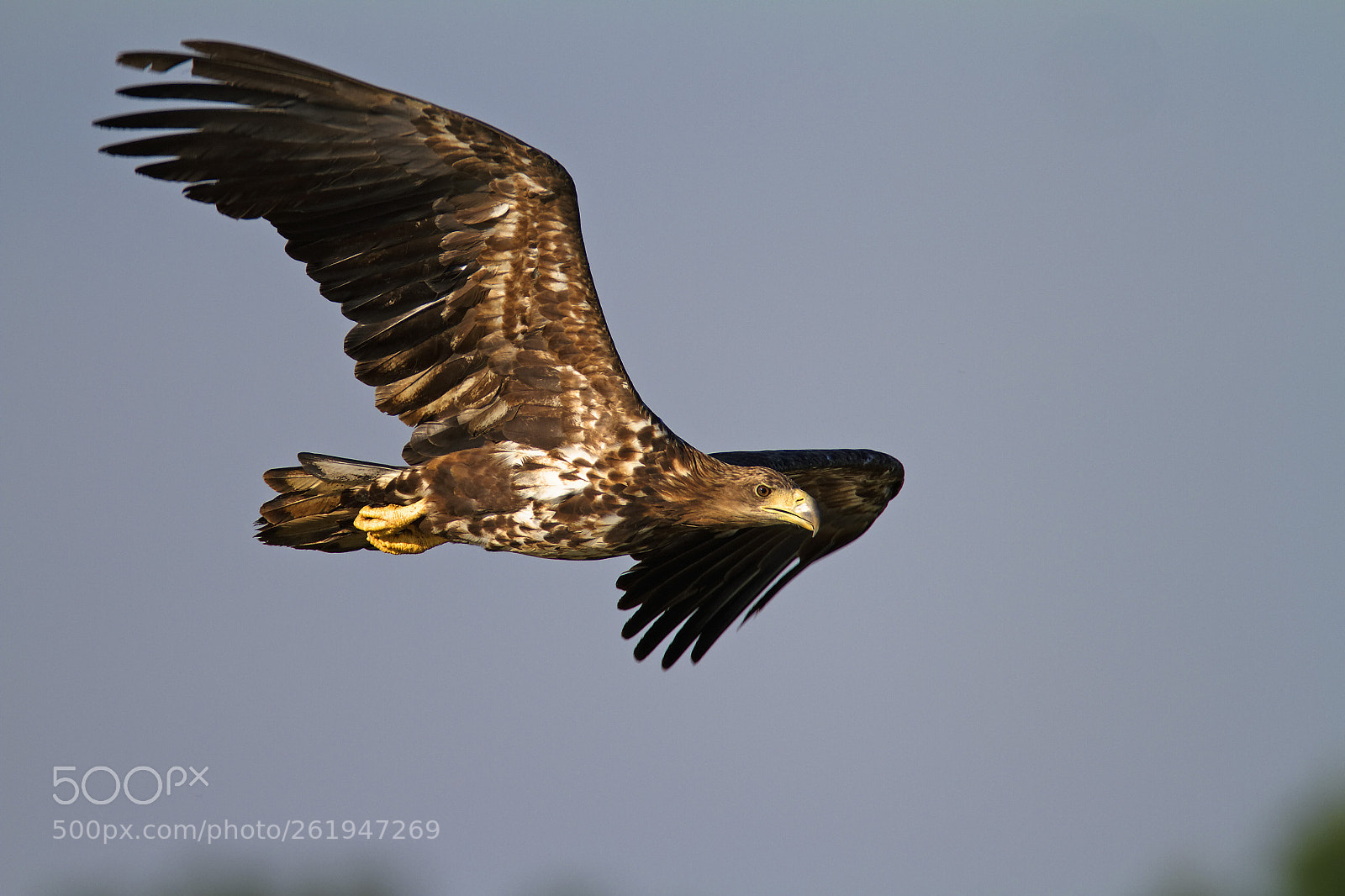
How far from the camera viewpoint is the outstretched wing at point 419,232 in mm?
8406

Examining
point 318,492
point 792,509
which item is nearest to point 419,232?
point 318,492

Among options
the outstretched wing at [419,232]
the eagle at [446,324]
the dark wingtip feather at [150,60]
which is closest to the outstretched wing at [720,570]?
the eagle at [446,324]

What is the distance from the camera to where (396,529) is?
31.5ft

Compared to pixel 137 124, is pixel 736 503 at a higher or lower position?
lower

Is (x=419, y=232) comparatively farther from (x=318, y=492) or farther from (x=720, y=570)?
(x=720, y=570)

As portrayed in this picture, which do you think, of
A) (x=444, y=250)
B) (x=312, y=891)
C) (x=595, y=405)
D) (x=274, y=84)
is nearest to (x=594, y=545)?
(x=595, y=405)

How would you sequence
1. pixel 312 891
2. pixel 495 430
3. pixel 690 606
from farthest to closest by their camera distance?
pixel 312 891 < pixel 690 606 < pixel 495 430

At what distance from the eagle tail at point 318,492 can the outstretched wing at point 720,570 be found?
8.12 feet

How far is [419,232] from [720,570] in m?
3.90

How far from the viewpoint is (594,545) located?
9.45m

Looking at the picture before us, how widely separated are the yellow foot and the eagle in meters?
0.01

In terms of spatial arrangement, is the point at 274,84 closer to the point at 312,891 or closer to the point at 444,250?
the point at 444,250

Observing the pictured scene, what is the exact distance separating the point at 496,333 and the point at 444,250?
0.59m

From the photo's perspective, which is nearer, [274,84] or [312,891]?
[274,84]
